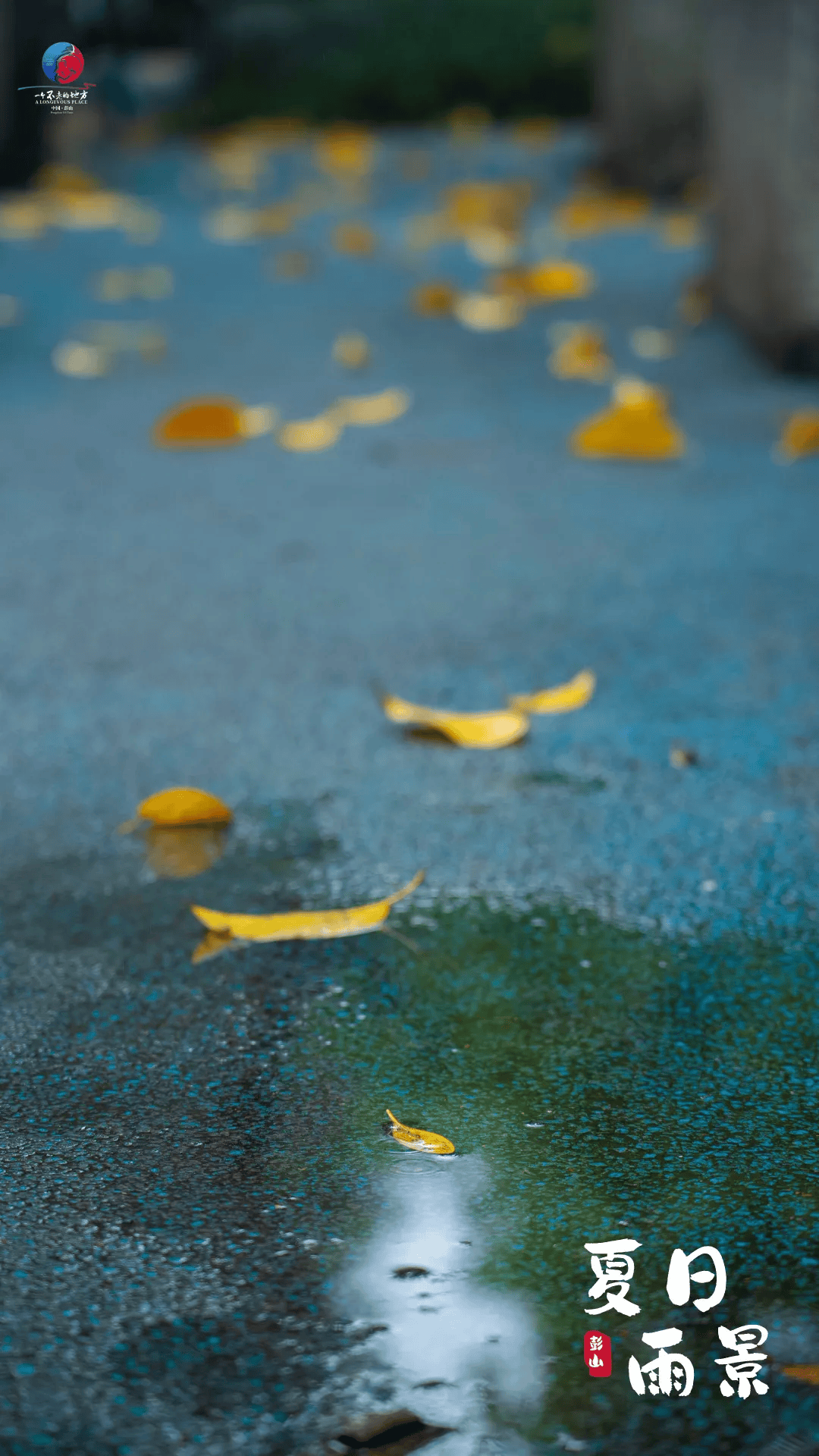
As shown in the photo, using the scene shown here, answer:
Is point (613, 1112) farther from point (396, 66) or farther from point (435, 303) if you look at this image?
point (396, 66)

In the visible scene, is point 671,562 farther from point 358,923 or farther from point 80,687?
point 358,923

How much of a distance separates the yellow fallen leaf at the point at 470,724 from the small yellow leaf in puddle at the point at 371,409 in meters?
1.57

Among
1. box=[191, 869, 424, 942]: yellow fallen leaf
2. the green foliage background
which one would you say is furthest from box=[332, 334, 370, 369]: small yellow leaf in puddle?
the green foliage background

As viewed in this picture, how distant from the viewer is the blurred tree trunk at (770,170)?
325 cm

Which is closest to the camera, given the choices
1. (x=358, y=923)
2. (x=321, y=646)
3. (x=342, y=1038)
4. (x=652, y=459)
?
(x=342, y=1038)

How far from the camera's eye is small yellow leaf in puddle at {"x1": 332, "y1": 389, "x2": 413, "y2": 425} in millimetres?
3334

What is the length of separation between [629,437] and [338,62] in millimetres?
7531

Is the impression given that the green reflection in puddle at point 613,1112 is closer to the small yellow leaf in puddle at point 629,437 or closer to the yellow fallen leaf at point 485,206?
the small yellow leaf in puddle at point 629,437

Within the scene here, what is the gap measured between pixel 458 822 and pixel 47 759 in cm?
47

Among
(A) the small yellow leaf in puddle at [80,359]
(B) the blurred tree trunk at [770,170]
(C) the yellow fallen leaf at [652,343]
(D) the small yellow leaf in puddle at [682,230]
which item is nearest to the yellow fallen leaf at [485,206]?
(D) the small yellow leaf in puddle at [682,230]

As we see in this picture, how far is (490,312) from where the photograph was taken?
433cm

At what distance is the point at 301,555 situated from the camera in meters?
2.49

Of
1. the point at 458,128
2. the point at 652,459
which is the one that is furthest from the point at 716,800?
the point at 458,128

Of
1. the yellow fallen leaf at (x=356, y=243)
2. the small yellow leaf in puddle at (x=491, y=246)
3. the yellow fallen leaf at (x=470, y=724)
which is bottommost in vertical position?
the small yellow leaf in puddle at (x=491, y=246)
